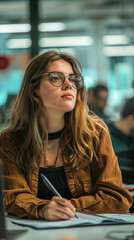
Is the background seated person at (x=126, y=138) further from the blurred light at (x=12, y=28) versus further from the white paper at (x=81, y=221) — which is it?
the blurred light at (x=12, y=28)

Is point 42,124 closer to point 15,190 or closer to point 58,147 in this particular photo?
point 58,147

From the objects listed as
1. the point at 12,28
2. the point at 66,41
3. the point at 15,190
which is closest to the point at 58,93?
the point at 15,190

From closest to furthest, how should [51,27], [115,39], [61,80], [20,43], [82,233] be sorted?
[82,233] < [61,80] < [20,43] < [51,27] < [115,39]

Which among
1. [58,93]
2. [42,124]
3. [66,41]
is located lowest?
[42,124]

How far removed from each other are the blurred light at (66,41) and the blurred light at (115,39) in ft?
1.08

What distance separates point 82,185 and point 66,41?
372 cm

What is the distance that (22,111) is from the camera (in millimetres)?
1780

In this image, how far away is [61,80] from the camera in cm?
165

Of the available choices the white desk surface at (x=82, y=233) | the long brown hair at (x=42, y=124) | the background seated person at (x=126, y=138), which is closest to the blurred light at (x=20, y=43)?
the background seated person at (x=126, y=138)

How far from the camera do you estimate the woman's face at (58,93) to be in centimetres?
160

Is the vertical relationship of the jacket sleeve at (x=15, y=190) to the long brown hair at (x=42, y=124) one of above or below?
below

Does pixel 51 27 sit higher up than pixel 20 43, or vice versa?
pixel 51 27

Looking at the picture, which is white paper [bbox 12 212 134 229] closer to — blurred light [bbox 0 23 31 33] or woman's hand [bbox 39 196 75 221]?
woman's hand [bbox 39 196 75 221]

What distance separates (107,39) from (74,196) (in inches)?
161
